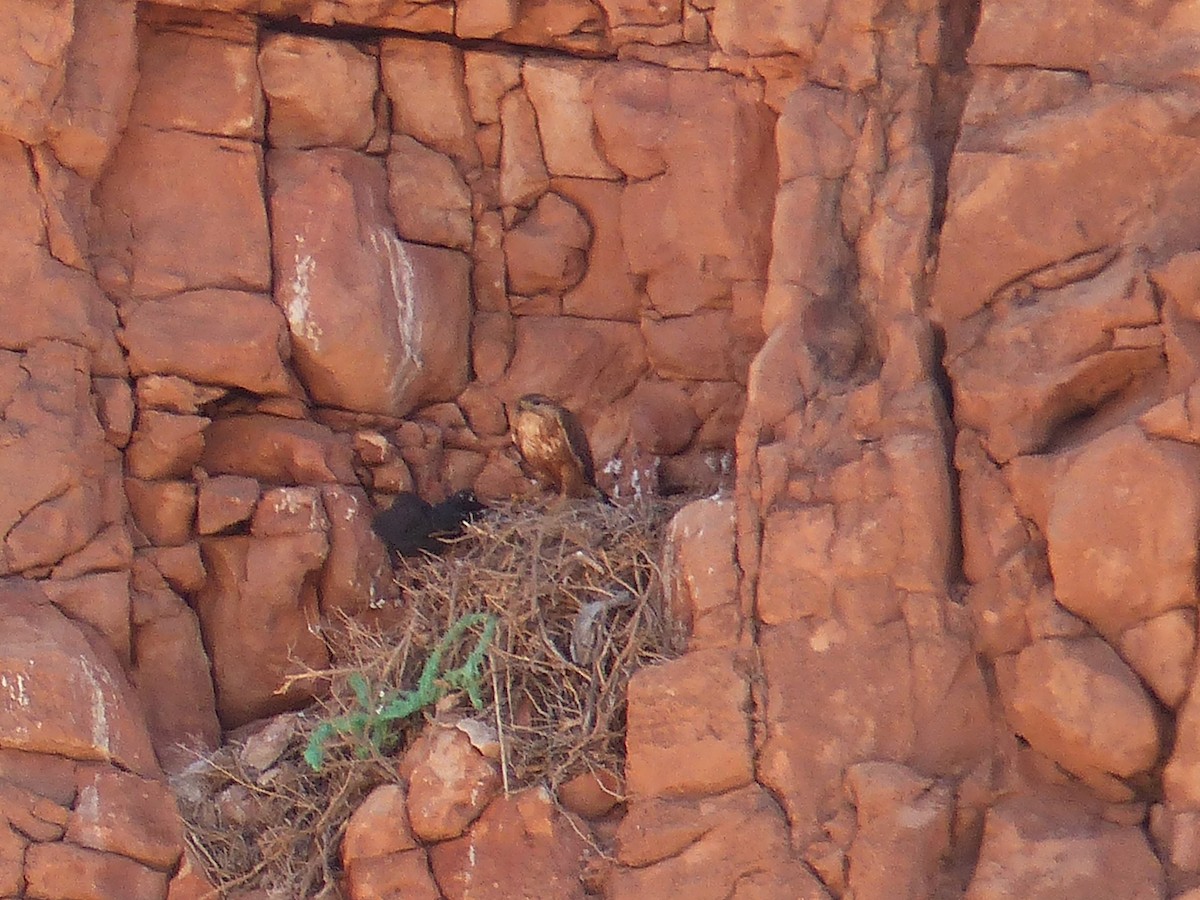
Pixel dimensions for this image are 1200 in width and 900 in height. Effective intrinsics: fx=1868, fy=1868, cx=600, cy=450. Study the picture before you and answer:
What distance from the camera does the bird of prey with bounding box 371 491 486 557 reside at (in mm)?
7688

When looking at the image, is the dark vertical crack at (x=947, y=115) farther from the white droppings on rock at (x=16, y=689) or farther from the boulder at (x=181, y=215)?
the white droppings on rock at (x=16, y=689)

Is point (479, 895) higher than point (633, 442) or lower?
lower

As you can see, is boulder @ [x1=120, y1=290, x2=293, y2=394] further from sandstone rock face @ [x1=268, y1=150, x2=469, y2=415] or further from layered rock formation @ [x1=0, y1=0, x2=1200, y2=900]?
sandstone rock face @ [x1=268, y1=150, x2=469, y2=415]

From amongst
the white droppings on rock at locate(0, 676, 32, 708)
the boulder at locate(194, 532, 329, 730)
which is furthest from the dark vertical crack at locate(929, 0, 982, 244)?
the white droppings on rock at locate(0, 676, 32, 708)

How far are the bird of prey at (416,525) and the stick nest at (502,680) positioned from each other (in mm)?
161

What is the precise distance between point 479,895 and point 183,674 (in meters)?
1.74

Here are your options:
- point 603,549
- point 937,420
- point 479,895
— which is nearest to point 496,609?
point 603,549

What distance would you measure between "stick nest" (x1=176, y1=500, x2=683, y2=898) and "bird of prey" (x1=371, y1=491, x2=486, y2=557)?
0.16 m

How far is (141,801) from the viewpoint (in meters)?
6.93

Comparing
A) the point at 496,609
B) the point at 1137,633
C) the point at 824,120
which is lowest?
the point at 496,609

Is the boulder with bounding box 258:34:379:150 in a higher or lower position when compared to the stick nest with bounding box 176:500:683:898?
higher

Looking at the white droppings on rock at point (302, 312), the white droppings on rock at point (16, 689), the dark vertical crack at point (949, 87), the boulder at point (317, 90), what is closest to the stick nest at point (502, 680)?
the white droppings on rock at point (16, 689)

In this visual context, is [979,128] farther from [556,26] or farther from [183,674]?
[183,674]

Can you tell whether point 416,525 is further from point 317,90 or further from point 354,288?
point 317,90
